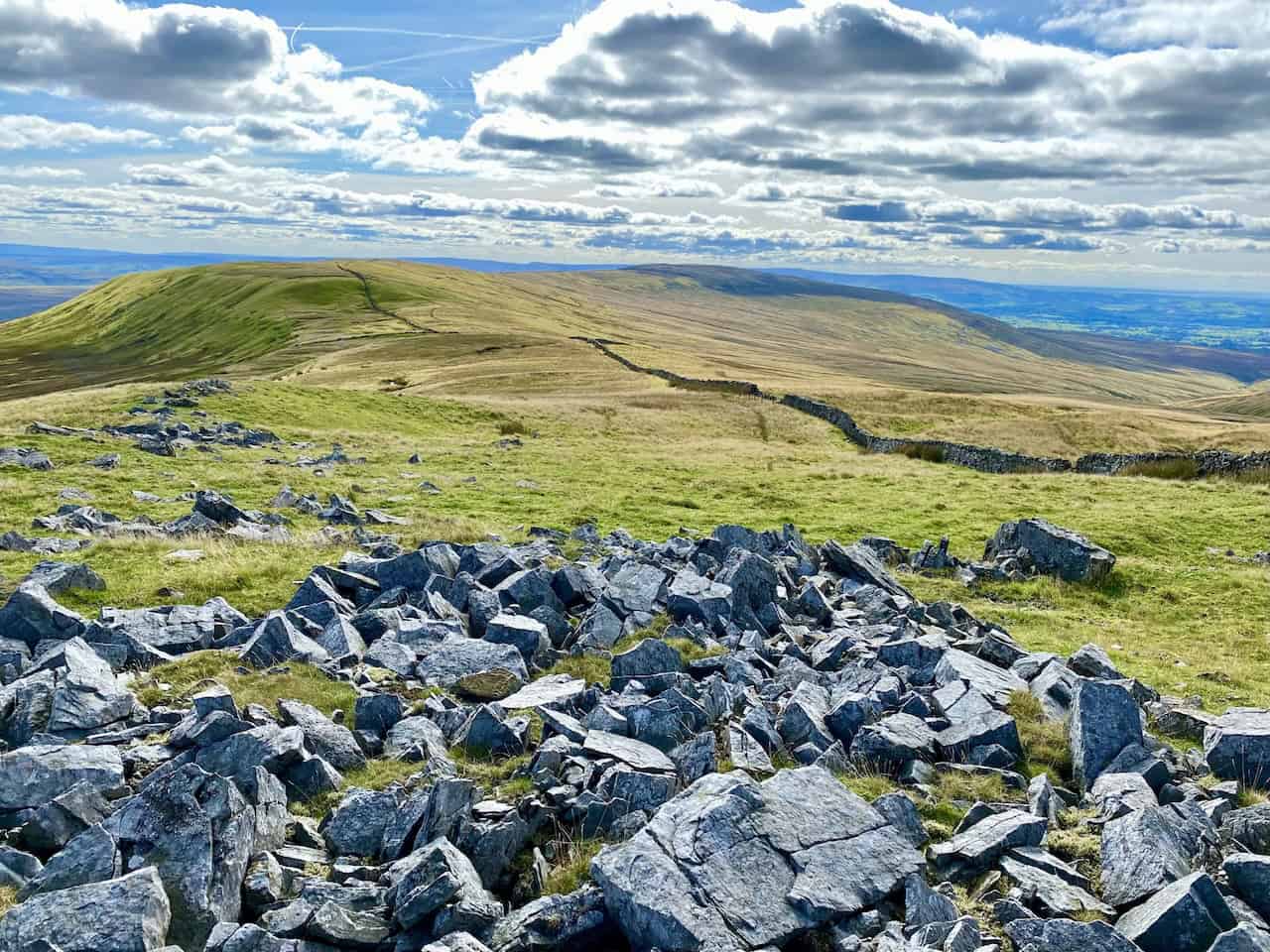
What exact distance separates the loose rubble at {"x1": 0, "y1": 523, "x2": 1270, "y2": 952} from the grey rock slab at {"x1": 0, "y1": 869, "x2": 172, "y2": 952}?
3 cm

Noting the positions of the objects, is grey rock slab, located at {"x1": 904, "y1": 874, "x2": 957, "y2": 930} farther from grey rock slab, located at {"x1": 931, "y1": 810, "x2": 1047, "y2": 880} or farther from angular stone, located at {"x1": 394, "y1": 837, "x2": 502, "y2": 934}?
angular stone, located at {"x1": 394, "y1": 837, "x2": 502, "y2": 934}

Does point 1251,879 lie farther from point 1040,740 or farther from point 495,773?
point 495,773

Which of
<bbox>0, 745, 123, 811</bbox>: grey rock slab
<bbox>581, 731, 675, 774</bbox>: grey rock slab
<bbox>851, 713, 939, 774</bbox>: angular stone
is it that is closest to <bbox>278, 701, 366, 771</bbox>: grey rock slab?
<bbox>0, 745, 123, 811</bbox>: grey rock slab

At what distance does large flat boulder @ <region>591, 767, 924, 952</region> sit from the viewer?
26.3ft

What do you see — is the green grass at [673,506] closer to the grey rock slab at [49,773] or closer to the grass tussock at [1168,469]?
the grass tussock at [1168,469]

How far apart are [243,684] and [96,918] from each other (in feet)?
18.5

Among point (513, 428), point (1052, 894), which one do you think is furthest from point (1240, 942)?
point (513, 428)

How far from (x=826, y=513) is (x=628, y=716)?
23.2m

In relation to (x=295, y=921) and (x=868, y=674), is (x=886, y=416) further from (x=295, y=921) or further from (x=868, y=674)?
(x=295, y=921)

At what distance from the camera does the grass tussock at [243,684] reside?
12.9 meters

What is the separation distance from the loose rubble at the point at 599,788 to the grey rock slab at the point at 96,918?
0.08ft

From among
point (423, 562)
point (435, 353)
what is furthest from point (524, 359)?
point (423, 562)

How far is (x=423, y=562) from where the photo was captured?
18.7 metres

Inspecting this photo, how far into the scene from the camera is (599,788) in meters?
10.2
